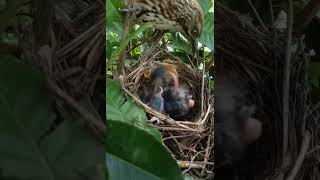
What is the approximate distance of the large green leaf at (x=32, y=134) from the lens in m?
0.99

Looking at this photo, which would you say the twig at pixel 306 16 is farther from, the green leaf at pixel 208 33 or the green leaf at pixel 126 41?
the green leaf at pixel 126 41

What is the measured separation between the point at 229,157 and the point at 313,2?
459 mm

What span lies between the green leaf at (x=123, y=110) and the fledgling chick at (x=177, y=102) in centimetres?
9

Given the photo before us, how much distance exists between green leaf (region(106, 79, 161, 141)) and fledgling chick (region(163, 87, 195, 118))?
90 mm

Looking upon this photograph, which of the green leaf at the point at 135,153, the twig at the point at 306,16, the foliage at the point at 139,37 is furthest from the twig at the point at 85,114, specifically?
the twig at the point at 306,16

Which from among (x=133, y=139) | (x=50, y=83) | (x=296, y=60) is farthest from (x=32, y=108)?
(x=296, y=60)

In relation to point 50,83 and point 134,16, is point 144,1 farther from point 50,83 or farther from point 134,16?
point 50,83

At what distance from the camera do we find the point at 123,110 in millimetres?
1354

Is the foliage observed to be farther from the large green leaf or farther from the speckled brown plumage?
the large green leaf

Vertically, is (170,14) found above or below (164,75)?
above

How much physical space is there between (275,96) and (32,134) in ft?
1.97

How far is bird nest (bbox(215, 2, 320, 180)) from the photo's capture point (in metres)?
1.20

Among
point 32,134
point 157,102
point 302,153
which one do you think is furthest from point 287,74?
point 32,134

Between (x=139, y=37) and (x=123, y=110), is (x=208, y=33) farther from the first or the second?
(x=123, y=110)
